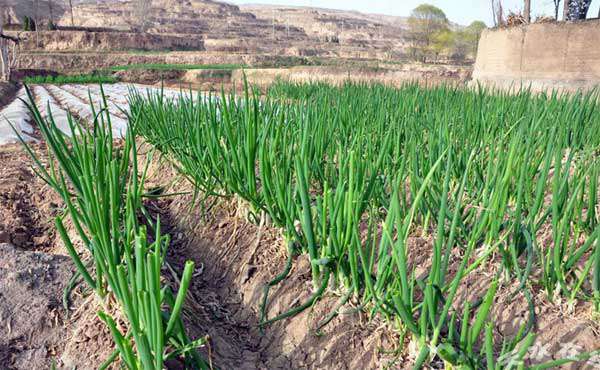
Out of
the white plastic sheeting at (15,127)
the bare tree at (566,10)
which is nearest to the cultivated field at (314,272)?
the white plastic sheeting at (15,127)

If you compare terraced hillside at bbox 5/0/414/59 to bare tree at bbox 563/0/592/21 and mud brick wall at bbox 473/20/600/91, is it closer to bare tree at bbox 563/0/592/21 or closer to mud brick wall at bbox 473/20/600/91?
mud brick wall at bbox 473/20/600/91

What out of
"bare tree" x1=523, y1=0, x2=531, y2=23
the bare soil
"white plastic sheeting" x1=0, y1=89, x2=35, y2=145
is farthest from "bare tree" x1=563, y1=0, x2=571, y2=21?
"white plastic sheeting" x1=0, y1=89, x2=35, y2=145

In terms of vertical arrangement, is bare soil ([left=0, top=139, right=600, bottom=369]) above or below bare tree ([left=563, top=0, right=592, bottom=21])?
below

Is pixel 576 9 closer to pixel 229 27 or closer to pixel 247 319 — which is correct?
pixel 247 319

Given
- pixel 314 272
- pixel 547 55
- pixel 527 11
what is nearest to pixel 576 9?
pixel 527 11

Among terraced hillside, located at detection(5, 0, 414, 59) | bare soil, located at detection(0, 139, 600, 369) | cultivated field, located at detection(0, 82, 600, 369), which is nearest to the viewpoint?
cultivated field, located at detection(0, 82, 600, 369)

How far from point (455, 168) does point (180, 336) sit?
1261 mm

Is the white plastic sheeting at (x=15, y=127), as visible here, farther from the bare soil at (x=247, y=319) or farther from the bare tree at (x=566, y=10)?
the bare tree at (x=566, y=10)

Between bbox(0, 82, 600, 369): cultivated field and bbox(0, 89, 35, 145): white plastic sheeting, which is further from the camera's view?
bbox(0, 89, 35, 145): white plastic sheeting

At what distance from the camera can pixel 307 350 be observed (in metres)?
1.34

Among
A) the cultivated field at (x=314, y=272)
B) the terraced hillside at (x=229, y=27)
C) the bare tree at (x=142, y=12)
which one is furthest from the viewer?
the bare tree at (x=142, y=12)

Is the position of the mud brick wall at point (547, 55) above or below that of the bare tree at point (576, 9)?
below

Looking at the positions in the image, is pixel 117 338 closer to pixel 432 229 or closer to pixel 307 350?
pixel 307 350

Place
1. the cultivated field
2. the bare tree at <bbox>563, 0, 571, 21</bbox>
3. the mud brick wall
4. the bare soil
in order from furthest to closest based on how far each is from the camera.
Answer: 1. the bare tree at <bbox>563, 0, 571, 21</bbox>
2. the mud brick wall
3. the bare soil
4. the cultivated field
